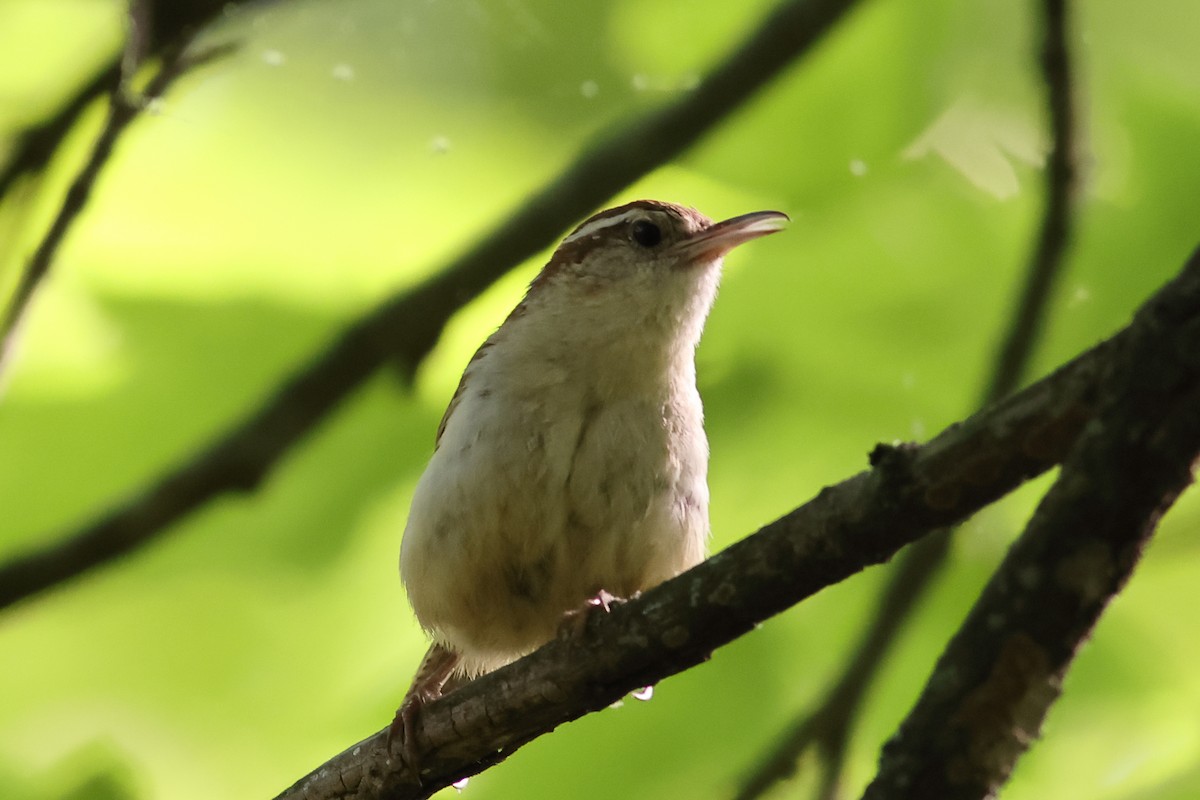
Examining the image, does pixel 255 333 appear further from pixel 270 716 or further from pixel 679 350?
pixel 679 350

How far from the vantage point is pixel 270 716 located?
3.56 meters

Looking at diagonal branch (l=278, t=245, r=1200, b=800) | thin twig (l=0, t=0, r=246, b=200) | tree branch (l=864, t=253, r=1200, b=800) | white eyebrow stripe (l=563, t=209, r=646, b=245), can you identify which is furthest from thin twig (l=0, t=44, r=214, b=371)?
tree branch (l=864, t=253, r=1200, b=800)

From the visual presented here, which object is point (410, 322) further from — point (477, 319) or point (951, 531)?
point (951, 531)

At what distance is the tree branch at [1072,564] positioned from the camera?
1.29 metres

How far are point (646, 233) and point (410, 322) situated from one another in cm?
69

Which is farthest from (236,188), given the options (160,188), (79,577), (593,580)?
(593,580)

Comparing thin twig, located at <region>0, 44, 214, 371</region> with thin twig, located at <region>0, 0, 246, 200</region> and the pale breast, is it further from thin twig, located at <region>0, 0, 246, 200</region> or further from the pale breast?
the pale breast

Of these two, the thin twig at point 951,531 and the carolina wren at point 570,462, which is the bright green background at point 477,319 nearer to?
the thin twig at point 951,531

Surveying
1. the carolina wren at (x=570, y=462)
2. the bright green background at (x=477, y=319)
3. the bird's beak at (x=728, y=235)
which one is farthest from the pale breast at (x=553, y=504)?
the bright green background at (x=477, y=319)

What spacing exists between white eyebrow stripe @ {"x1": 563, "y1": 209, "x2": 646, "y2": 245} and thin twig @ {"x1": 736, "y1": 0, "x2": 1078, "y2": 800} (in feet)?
2.98

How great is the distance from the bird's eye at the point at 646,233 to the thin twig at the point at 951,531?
2.76ft

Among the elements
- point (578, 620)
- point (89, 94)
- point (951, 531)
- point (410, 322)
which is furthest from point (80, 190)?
point (951, 531)

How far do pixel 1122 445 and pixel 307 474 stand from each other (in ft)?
8.64

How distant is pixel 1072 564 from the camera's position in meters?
1.30
